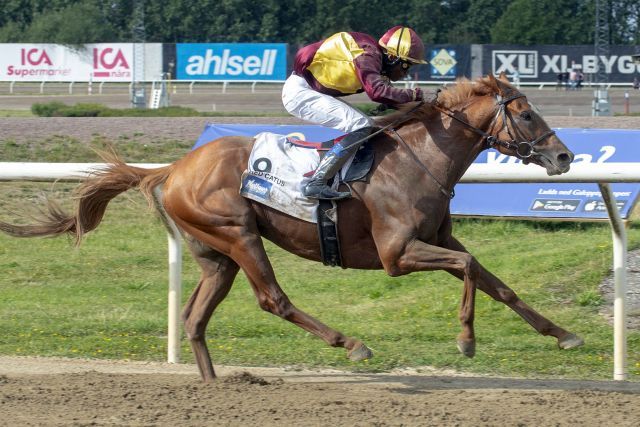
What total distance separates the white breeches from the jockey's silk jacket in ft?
0.20

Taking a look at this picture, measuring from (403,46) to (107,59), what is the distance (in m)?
34.7

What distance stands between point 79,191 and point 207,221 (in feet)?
2.81

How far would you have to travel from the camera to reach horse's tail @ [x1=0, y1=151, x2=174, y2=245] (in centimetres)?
570

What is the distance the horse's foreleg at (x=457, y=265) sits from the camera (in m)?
4.91

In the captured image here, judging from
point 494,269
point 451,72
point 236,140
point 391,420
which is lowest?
point 451,72

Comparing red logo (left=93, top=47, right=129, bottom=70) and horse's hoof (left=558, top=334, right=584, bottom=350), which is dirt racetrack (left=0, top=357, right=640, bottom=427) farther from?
red logo (left=93, top=47, right=129, bottom=70)

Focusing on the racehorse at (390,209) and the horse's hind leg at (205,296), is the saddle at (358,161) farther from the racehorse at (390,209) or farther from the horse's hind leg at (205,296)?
the horse's hind leg at (205,296)

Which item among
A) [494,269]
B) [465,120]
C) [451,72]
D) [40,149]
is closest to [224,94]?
[451,72]

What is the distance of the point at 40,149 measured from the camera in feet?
46.5

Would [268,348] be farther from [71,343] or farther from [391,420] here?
[391,420]

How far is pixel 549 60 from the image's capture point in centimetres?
3894

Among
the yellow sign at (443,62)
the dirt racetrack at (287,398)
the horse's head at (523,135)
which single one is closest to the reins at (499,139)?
the horse's head at (523,135)

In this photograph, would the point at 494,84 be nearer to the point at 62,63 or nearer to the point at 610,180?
the point at 610,180

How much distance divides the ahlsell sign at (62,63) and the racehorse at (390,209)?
33.6m
